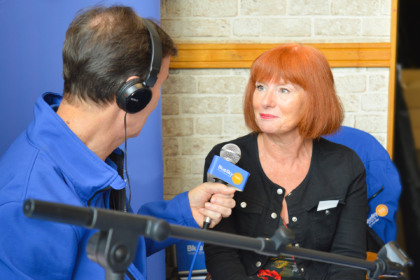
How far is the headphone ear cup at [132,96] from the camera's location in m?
1.00

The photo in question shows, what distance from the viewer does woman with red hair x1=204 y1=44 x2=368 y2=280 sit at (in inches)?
54.4

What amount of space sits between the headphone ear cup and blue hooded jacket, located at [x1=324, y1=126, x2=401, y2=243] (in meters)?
1.08

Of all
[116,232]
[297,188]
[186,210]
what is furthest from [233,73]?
[116,232]

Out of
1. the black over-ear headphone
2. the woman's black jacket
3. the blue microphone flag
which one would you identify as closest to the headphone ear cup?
the black over-ear headphone

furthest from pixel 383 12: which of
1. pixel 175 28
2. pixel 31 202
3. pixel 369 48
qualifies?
pixel 31 202

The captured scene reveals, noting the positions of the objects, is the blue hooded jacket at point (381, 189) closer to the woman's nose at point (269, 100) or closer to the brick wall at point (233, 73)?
the woman's nose at point (269, 100)

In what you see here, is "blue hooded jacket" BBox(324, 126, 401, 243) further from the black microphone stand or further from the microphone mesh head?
the black microphone stand

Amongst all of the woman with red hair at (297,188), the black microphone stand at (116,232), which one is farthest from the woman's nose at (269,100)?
the black microphone stand at (116,232)

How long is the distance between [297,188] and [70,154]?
2.64 feet

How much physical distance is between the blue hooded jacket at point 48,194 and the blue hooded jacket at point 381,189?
3.75 feet

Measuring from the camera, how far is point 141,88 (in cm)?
100

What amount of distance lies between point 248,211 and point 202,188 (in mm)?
300

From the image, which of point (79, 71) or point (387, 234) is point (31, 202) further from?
point (387, 234)

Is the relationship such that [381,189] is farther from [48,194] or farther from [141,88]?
[48,194]
